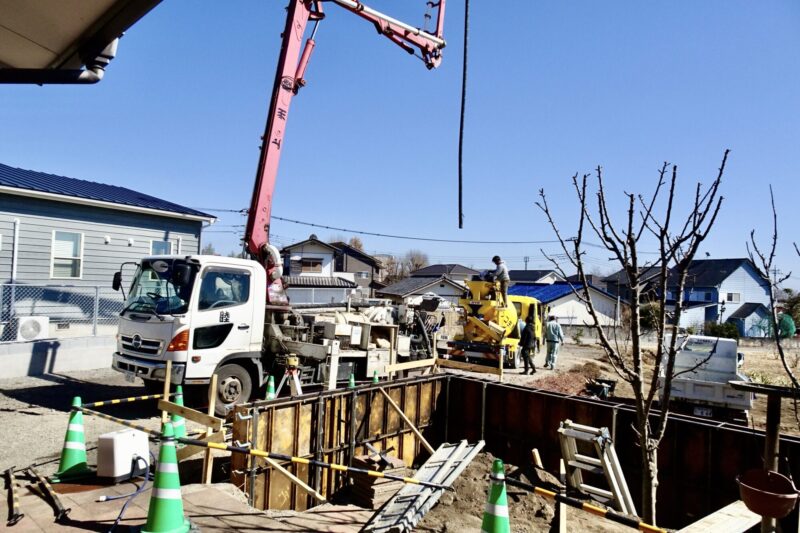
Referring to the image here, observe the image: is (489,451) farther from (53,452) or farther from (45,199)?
(45,199)

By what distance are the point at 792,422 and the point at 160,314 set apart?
48.0 feet

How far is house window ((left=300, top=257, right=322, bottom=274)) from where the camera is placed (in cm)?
4844

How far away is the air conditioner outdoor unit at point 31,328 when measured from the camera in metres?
12.2

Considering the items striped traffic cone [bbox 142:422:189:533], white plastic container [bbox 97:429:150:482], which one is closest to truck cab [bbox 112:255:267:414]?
white plastic container [bbox 97:429:150:482]

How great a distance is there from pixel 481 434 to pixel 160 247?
12859 millimetres

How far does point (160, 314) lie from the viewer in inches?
362

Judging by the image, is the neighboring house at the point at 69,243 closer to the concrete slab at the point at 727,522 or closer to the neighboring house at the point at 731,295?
the concrete slab at the point at 727,522

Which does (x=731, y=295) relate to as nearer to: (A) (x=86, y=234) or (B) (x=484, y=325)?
(B) (x=484, y=325)

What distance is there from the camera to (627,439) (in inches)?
322

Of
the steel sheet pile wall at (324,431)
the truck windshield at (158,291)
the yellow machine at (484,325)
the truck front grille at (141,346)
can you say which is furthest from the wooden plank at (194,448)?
the yellow machine at (484,325)

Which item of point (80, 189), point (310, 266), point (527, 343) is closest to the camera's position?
point (80, 189)

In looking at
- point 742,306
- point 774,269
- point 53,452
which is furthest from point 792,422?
point 742,306

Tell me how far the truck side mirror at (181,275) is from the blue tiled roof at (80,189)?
7831mm

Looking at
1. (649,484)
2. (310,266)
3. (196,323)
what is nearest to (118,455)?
(196,323)
